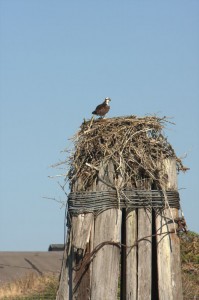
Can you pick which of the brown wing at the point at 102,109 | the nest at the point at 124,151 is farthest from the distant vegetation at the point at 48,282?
the nest at the point at 124,151

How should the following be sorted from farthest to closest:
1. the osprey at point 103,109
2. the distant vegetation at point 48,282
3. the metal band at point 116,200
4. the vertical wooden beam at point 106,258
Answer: the distant vegetation at point 48,282
the osprey at point 103,109
the metal band at point 116,200
the vertical wooden beam at point 106,258

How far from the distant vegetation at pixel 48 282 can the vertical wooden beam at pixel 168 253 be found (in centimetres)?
1101

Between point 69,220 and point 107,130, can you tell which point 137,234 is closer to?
point 69,220

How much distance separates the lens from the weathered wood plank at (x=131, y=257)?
6473 mm

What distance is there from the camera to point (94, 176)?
22.0 feet

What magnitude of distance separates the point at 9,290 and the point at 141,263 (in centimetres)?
1391

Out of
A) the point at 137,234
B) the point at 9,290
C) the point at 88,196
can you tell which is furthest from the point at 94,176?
the point at 9,290

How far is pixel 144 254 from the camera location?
6.55 meters

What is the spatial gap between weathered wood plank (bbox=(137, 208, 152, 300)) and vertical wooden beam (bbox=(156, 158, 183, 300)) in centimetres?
9

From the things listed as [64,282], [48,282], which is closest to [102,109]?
[64,282]

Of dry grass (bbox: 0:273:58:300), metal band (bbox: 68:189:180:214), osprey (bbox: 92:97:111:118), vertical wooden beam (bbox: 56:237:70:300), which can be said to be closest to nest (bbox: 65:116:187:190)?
metal band (bbox: 68:189:180:214)

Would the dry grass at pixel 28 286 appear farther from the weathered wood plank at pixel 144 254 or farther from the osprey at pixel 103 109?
the weathered wood plank at pixel 144 254

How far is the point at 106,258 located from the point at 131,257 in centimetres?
24

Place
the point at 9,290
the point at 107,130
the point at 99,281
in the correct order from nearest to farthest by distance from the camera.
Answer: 1. the point at 99,281
2. the point at 107,130
3. the point at 9,290
